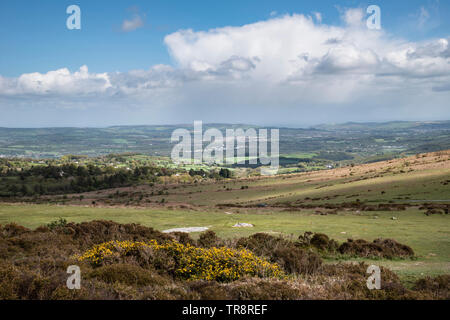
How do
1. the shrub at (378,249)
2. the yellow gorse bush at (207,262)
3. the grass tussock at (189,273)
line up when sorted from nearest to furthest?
the grass tussock at (189,273), the yellow gorse bush at (207,262), the shrub at (378,249)

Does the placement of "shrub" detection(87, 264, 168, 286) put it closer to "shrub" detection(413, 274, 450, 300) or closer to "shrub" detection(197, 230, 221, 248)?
"shrub" detection(197, 230, 221, 248)

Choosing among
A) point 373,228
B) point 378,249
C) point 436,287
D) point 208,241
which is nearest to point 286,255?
point 208,241

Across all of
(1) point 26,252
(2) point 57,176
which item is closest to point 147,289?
(1) point 26,252

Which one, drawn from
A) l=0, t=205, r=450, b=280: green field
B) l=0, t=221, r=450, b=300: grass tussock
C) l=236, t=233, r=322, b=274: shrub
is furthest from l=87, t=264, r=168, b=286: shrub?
l=0, t=205, r=450, b=280: green field

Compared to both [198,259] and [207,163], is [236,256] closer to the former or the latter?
[198,259]

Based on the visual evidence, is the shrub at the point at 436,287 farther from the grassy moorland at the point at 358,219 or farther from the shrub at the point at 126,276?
the shrub at the point at 126,276

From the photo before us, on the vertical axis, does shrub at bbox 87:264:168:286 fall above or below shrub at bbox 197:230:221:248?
above

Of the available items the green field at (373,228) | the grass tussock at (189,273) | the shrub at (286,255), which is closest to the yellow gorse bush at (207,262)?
the grass tussock at (189,273)

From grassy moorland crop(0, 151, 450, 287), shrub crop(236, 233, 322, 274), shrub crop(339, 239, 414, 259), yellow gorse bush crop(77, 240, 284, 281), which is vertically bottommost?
grassy moorland crop(0, 151, 450, 287)
